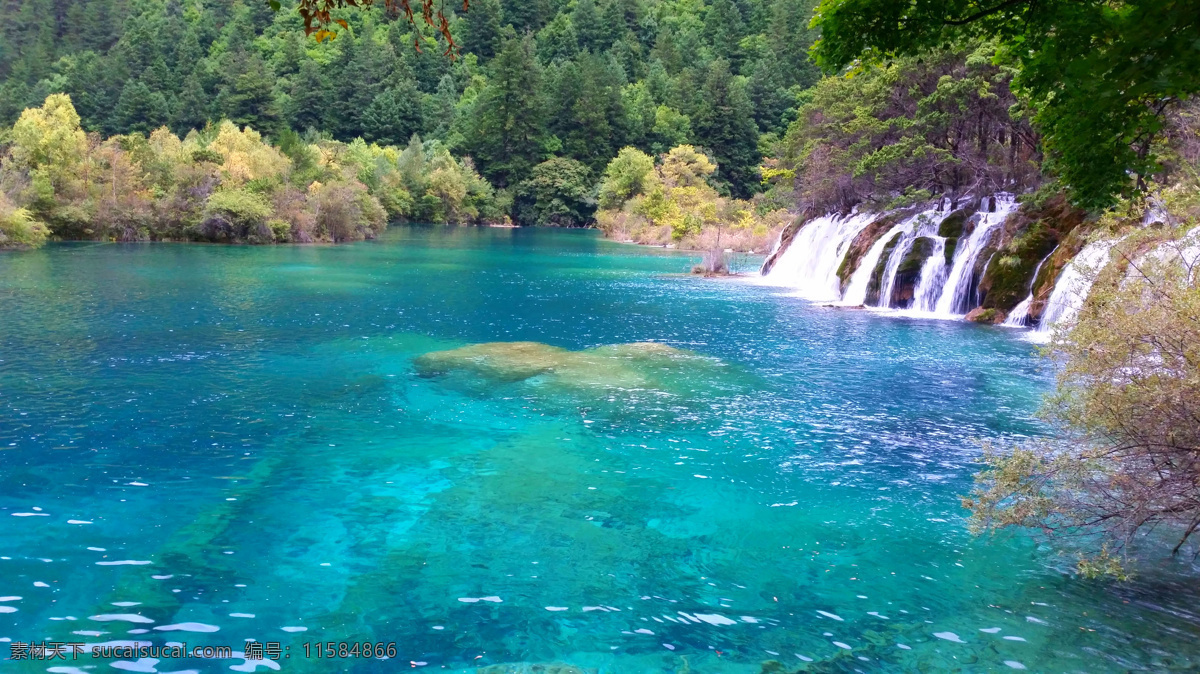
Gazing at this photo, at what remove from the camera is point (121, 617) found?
7371 millimetres

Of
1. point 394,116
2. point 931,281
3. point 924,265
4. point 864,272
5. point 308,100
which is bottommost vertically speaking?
point 931,281

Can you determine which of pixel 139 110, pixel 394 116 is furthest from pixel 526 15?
pixel 139 110

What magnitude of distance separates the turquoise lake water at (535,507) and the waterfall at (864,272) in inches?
352

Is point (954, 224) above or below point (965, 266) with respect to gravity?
above

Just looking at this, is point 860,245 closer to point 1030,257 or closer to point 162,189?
point 1030,257

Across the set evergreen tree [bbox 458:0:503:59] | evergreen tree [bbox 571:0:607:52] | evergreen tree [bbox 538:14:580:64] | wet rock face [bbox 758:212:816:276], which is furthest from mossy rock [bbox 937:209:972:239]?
evergreen tree [bbox 571:0:607:52]

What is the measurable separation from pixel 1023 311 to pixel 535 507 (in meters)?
20.9

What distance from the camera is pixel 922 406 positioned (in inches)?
631

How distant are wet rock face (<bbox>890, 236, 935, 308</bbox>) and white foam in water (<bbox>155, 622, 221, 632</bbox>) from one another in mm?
27099

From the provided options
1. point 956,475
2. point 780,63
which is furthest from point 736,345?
point 780,63

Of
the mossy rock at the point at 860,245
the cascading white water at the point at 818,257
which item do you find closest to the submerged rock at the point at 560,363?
the mossy rock at the point at 860,245

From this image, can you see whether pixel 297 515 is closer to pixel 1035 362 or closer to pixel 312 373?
pixel 312 373

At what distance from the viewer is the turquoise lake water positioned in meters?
7.36

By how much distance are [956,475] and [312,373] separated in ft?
42.6
